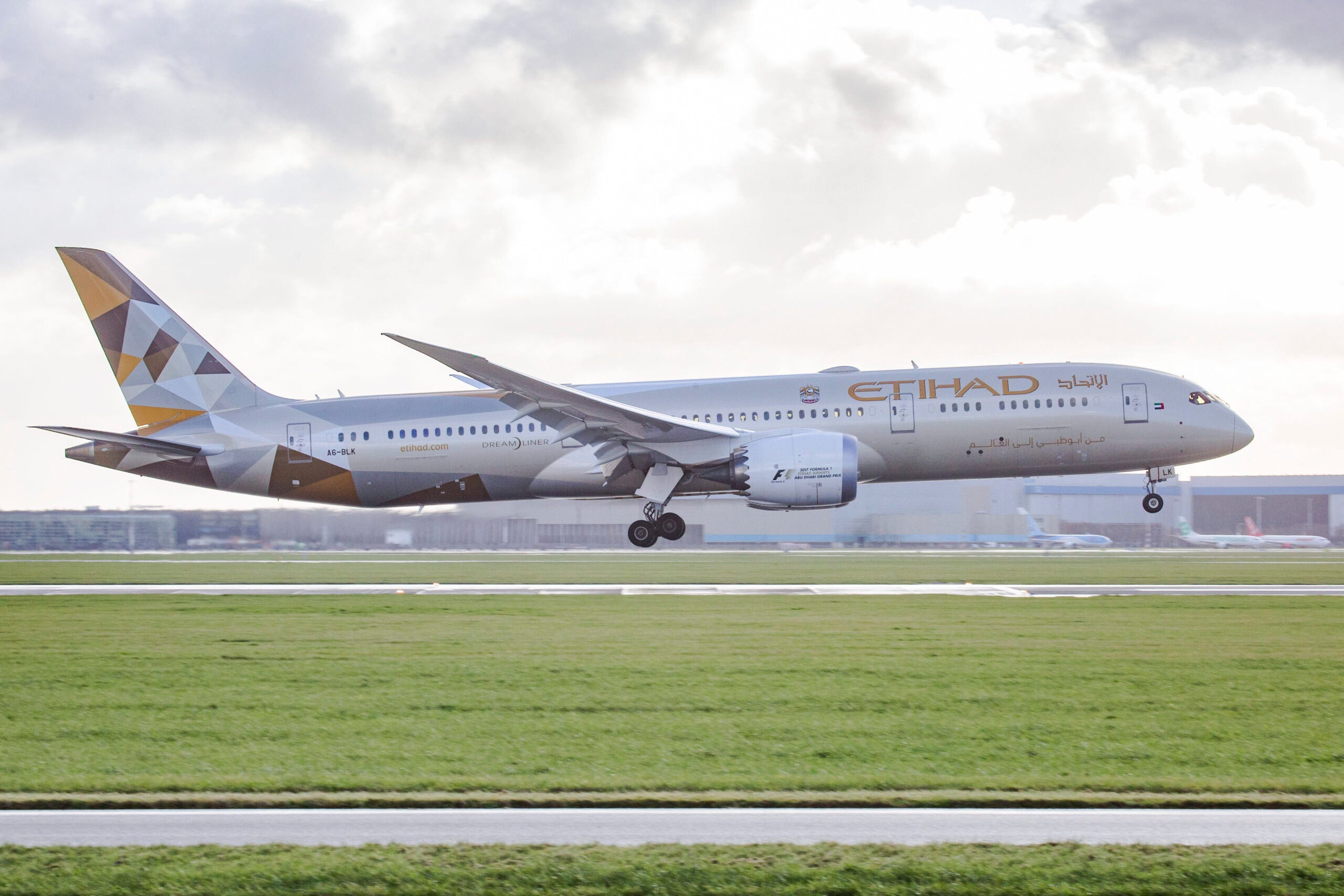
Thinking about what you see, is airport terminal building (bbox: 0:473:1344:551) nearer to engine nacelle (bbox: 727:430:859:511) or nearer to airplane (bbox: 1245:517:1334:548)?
airplane (bbox: 1245:517:1334:548)

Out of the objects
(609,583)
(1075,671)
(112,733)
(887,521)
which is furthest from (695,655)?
(887,521)

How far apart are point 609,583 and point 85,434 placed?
14.2 meters

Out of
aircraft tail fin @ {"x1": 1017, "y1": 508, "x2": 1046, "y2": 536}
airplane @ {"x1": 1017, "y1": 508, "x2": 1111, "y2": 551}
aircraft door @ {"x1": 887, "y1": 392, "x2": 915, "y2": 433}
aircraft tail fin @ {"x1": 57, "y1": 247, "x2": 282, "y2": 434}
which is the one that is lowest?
airplane @ {"x1": 1017, "y1": 508, "x2": 1111, "y2": 551}

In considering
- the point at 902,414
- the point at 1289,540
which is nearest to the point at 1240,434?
the point at 902,414

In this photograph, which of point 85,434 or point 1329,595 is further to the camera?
point 85,434

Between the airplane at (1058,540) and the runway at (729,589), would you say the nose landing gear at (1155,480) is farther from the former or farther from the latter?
the airplane at (1058,540)

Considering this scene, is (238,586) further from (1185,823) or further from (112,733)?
(1185,823)

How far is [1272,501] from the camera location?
107125 mm

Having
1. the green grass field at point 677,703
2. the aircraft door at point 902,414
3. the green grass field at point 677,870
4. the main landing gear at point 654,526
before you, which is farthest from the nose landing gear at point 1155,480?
the green grass field at point 677,870

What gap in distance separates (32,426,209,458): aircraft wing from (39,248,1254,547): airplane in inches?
1.7

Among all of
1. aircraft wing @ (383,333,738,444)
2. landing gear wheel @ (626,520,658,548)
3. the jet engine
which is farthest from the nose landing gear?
landing gear wheel @ (626,520,658,548)

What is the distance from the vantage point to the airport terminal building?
62656 millimetres

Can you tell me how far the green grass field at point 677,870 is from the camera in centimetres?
667

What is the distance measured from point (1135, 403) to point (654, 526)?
1238 cm
